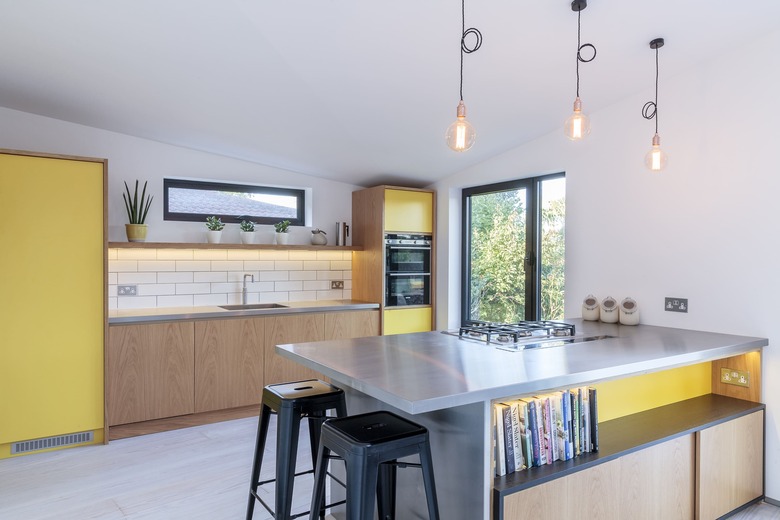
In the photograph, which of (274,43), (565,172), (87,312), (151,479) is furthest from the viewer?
(565,172)

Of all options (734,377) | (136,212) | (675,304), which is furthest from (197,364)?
(734,377)

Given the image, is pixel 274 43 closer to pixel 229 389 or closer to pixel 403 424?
pixel 403 424

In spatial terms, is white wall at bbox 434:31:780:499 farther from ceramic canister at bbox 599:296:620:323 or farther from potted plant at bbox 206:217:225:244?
potted plant at bbox 206:217:225:244

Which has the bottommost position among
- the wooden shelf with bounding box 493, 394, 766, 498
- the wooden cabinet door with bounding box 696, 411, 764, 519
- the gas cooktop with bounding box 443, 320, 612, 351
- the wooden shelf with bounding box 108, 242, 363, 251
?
the wooden cabinet door with bounding box 696, 411, 764, 519

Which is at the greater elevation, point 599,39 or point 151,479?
point 599,39

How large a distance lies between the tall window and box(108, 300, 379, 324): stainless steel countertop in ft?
3.34

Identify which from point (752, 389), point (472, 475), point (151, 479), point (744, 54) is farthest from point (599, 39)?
point (151, 479)

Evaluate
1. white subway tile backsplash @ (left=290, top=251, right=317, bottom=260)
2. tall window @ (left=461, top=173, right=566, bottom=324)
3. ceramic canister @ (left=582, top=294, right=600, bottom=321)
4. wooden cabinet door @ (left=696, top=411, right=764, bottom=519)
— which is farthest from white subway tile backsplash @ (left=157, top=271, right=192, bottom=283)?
wooden cabinet door @ (left=696, top=411, right=764, bottom=519)

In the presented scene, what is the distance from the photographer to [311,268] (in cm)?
507

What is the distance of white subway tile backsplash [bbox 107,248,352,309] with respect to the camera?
165 inches

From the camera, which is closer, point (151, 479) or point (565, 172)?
point (151, 479)

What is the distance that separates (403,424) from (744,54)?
277 centimetres

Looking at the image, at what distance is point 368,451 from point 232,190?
11.6ft

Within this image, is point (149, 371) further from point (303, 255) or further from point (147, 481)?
point (303, 255)
